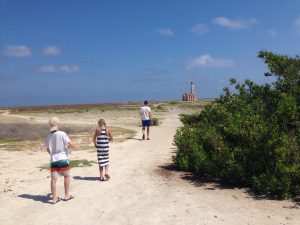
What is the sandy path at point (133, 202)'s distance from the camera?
713 centimetres

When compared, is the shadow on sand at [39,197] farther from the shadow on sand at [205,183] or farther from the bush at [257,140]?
the bush at [257,140]

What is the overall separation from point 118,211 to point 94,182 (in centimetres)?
242

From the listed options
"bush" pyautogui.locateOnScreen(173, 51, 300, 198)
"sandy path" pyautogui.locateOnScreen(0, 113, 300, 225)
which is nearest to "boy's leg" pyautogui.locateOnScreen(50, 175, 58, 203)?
"sandy path" pyautogui.locateOnScreen(0, 113, 300, 225)

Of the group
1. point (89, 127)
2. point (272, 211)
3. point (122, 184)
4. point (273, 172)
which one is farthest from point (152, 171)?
point (89, 127)

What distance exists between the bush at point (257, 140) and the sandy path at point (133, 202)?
1.48 ft

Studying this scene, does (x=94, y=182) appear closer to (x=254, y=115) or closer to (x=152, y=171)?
(x=152, y=171)

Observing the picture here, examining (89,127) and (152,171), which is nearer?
(152,171)

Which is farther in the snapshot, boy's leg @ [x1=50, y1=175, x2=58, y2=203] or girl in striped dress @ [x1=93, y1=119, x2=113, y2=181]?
girl in striped dress @ [x1=93, y1=119, x2=113, y2=181]

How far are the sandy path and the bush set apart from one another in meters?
0.45

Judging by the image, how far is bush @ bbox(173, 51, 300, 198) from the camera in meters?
8.49

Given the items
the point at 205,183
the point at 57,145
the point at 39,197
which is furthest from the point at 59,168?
the point at 205,183

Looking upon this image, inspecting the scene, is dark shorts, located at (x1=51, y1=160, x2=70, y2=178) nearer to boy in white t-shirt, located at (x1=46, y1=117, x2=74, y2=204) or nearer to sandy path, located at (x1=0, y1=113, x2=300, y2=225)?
boy in white t-shirt, located at (x1=46, y1=117, x2=74, y2=204)

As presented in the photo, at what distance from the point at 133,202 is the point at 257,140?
3.24 metres

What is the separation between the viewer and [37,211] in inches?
301
